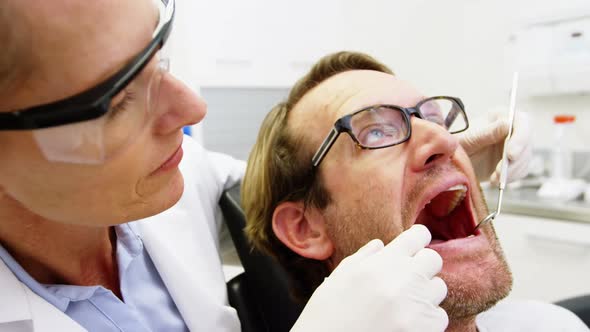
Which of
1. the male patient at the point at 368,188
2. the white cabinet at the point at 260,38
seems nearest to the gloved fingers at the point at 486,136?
the male patient at the point at 368,188

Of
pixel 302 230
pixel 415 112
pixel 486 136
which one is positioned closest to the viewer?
pixel 415 112

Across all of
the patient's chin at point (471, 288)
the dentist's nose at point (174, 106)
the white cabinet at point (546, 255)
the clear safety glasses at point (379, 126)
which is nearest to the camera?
the dentist's nose at point (174, 106)

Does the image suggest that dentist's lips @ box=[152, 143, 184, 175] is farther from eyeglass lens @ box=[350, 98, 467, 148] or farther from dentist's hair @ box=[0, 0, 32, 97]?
eyeglass lens @ box=[350, 98, 467, 148]

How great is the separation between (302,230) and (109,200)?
579 millimetres

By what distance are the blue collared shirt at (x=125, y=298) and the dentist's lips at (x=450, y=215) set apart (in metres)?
0.61

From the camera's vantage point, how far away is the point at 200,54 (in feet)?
7.80

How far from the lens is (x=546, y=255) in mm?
1783

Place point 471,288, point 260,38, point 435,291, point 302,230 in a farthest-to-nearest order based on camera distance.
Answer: point 260,38, point 302,230, point 471,288, point 435,291

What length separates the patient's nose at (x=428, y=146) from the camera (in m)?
0.95

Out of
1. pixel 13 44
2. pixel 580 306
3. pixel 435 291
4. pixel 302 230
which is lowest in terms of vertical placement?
pixel 580 306

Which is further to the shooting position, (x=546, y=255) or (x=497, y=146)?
(x=546, y=255)

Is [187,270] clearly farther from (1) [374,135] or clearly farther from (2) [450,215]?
(2) [450,215]

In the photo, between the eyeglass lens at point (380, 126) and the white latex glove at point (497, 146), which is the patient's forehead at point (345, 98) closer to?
the eyeglass lens at point (380, 126)

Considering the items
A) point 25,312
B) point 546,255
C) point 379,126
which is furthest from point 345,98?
point 546,255
